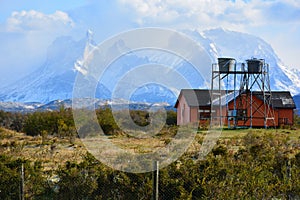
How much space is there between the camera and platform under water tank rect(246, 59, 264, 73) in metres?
33.1

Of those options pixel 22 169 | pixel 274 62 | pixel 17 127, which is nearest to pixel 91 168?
pixel 22 169

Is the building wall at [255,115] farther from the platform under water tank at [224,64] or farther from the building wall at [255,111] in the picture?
the platform under water tank at [224,64]

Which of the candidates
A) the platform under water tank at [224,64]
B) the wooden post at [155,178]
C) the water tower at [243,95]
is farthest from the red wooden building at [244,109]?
the wooden post at [155,178]

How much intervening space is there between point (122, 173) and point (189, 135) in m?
8.78

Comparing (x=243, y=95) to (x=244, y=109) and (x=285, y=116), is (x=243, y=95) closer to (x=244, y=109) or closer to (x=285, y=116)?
(x=244, y=109)

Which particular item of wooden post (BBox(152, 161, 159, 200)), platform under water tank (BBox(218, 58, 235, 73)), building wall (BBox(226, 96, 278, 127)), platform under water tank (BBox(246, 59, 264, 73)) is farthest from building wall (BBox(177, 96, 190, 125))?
wooden post (BBox(152, 161, 159, 200))

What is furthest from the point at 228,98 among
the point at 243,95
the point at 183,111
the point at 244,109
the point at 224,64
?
the point at 224,64

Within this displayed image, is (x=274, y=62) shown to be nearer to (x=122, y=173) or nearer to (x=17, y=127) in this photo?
(x=17, y=127)

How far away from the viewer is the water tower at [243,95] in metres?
32.4

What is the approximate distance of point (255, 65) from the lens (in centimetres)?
3316

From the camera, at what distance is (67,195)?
930cm

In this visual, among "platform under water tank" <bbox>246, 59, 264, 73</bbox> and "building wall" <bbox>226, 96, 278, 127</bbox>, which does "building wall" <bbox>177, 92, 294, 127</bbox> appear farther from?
"platform under water tank" <bbox>246, 59, 264, 73</bbox>

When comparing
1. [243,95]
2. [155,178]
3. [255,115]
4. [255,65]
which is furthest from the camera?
[255,115]

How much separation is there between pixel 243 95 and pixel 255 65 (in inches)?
108
